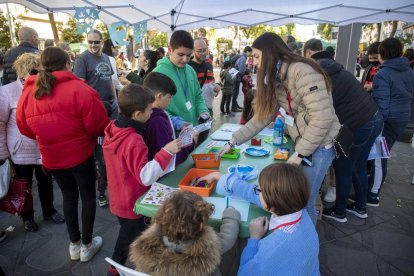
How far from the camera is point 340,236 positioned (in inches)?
115

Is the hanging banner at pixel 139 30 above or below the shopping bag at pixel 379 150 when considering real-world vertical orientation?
above

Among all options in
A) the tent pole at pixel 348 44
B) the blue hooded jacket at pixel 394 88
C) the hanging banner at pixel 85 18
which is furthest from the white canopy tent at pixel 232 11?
the blue hooded jacket at pixel 394 88

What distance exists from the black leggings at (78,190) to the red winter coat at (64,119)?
85mm

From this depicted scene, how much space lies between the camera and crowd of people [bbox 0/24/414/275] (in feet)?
4.22

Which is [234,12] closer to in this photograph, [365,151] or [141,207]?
[365,151]

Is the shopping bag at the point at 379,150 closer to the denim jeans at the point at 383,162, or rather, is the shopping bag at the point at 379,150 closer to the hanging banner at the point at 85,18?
the denim jeans at the point at 383,162

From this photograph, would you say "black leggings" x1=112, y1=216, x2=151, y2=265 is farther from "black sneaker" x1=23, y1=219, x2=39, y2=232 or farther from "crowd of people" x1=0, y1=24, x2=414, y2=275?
"black sneaker" x1=23, y1=219, x2=39, y2=232

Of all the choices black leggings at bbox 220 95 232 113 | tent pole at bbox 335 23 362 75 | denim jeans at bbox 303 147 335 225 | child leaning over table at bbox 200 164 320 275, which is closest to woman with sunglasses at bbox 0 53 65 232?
child leaning over table at bbox 200 164 320 275

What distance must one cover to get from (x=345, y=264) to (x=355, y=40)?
6.59 metres

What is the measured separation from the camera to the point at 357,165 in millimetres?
3072

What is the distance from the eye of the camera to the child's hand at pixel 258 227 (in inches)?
54.9

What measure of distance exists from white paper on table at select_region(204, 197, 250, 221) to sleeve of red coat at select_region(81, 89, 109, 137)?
3.30 ft

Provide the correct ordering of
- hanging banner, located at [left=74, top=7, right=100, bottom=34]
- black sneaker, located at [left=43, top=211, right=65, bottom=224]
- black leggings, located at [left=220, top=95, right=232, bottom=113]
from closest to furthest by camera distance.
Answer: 1. black sneaker, located at [left=43, top=211, right=65, bottom=224]
2. hanging banner, located at [left=74, top=7, right=100, bottom=34]
3. black leggings, located at [left=220, top=95, right=232, bottom=113]

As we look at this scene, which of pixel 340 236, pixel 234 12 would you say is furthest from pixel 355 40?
pixel 340 236
